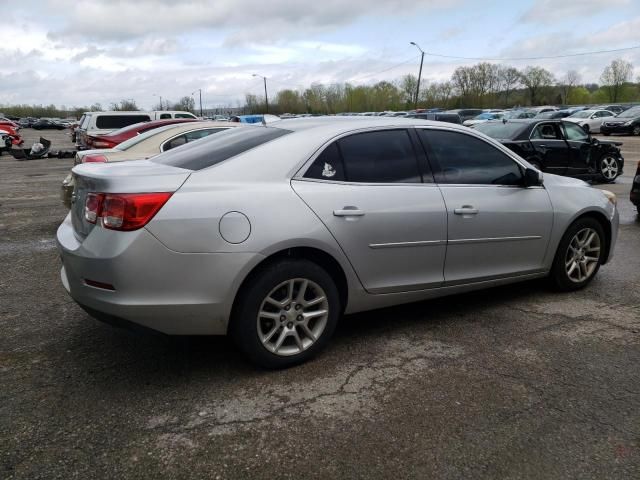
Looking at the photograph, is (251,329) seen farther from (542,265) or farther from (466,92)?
(466,92)

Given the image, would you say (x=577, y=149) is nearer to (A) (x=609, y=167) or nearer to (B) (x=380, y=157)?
(A) (x=609, y=167)

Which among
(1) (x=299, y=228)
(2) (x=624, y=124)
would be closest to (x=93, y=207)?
(1) (x=299, y=228)

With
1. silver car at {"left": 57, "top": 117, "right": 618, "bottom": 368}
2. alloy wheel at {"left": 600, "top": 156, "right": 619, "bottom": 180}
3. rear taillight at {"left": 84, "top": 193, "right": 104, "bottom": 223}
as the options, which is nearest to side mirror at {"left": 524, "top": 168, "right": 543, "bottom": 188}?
silver car at {"left": 57, "top": 117, "right": 618, "bottom": 368}

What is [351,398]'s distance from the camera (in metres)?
3.02

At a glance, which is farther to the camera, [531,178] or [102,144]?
[102,144]

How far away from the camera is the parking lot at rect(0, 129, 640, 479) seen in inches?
97.5

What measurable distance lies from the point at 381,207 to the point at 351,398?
1.22 meters

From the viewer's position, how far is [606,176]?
12922mm

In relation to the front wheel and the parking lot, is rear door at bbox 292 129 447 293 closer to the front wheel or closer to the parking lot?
the parking lot

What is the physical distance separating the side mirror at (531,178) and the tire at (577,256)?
1.91ft

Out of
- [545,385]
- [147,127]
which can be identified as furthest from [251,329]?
[147,127]

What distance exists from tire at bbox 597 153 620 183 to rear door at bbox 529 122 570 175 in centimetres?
159

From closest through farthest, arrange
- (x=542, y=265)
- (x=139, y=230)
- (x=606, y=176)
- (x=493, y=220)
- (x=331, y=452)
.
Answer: (x=331, y=452) → (x=139, y=230) → (x=493, y=220) → (x=542, y=265) → (x=606, y=176)

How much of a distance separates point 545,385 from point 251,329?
5.66ft
